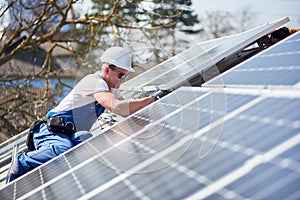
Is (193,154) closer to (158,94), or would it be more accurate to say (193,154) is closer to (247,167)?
(247,167)

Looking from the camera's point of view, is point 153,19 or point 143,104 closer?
point 143,104

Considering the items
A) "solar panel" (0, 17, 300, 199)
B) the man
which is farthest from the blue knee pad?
"solar panel" (0, 17, 300, 199)

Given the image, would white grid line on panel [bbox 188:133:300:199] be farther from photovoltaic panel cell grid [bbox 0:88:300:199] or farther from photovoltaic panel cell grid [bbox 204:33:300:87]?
photovoltaic panel cell grid [bbox 204:33:300:87]

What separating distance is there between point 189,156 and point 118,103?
4.90 feet

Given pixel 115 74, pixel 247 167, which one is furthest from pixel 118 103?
pixel 247 167

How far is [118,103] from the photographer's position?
3713 millimetres

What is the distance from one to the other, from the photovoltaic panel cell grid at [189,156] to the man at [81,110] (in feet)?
1.08

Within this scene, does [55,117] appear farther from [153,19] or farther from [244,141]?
[153,19]

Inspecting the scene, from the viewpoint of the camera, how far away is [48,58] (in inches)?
440

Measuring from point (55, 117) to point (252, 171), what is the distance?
2.54m

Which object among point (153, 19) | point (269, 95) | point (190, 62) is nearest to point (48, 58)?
point (153, 19)

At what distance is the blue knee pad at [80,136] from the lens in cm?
375

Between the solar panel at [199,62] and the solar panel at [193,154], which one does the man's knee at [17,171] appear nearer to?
the solar panel at [193,154]

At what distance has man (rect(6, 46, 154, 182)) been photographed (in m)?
3.68
